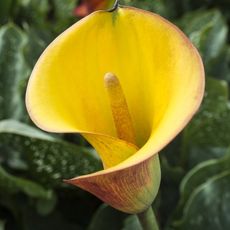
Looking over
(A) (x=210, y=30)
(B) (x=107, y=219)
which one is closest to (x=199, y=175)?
(B) (x=107, y=219)

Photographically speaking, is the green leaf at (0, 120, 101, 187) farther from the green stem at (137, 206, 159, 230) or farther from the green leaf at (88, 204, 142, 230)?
the green stem at (137, 206, 159, 230)

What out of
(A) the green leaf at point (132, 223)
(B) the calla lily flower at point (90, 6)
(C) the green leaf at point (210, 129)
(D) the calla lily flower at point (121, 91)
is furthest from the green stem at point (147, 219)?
(B) the calla lily flower at point (90, 6)

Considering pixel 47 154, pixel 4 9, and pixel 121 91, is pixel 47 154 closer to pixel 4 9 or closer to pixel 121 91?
pixel 121 91

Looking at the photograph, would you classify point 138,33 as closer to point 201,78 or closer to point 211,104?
point 201,78

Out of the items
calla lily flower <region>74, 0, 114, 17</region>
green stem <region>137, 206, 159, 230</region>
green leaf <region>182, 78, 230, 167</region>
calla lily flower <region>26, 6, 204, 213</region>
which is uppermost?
calla lily flower <region>26, 6, 204, 213</region>

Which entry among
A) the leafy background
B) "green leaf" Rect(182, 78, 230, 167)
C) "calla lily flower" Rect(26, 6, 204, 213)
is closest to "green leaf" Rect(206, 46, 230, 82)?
the leafy background

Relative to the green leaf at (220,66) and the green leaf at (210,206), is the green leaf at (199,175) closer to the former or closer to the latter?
the green leaf at (210,206)

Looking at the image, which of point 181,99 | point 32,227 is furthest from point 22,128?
point 181,99
